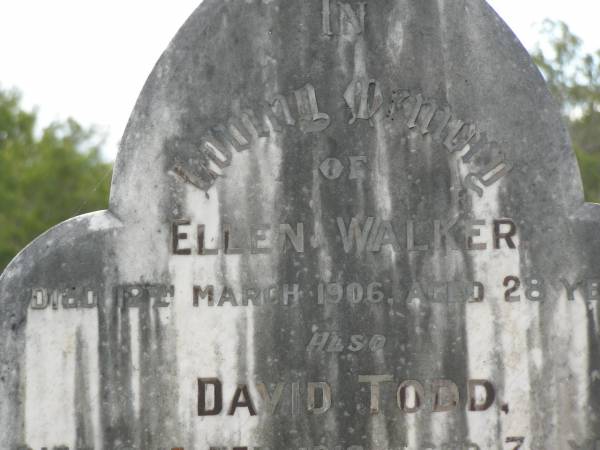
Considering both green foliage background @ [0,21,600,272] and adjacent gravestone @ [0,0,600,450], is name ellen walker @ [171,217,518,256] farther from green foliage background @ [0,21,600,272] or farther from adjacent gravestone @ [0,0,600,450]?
green foliage background @ [0,21,600,272]

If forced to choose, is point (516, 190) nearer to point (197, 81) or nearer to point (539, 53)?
point (197, 81)

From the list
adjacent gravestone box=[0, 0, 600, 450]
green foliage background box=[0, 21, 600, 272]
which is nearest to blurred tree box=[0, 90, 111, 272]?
green foliage background box=[0, 21, 600, 272]

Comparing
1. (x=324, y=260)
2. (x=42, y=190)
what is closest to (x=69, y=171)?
(x=42, y=190)

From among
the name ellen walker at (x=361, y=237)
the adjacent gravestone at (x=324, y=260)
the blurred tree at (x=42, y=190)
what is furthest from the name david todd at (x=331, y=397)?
the blurred tree at (x=42, y=190)

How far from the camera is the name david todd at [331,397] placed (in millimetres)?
5410

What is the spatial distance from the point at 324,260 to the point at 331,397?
0.57 m

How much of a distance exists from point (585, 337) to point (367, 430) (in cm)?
99

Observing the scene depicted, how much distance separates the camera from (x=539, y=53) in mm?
A: 24141

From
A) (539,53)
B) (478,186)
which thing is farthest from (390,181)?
(539,53)

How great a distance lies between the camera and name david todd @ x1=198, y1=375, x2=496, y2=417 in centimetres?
541

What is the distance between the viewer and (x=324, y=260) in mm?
5469

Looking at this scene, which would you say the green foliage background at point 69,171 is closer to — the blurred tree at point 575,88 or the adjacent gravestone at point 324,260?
the blurred tree at point 575,88

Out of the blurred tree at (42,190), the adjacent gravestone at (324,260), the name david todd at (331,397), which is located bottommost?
the name david todd at (331,397)

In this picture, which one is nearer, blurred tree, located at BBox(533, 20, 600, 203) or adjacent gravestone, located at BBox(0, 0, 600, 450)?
adjacent gravestone, located at BBox(0, 0, 600, 450)
